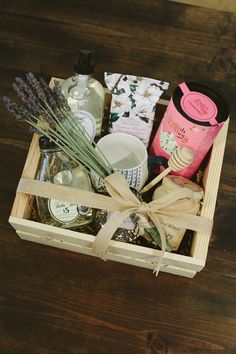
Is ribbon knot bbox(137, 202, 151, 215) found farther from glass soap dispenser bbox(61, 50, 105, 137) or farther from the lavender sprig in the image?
glass soap dispenser bbox(61, 50, 105, 137)

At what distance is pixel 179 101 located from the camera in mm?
667

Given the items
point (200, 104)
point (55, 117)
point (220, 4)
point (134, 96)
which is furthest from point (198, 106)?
point (220, 4)

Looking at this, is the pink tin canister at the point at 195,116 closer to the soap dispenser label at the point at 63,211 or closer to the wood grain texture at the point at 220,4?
the soap dispenser label at the point at 63,211

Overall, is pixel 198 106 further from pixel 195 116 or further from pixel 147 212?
pixel 147 212

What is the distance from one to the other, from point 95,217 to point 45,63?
0.44m

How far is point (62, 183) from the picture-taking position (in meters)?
0.73

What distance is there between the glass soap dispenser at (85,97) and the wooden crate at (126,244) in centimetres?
9

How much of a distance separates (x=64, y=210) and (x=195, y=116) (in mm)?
258

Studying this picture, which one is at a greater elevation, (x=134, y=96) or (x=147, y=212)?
(x=134, y=96)

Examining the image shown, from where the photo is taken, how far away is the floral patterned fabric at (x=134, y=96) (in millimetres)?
722

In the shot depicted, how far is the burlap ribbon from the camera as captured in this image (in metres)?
0.63

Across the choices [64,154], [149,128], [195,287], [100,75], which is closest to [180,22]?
[100,75]

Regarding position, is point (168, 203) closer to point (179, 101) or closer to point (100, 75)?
point (179, 101)

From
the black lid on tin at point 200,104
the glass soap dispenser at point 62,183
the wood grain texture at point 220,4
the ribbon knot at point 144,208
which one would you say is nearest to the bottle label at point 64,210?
the glass soap dispenser at point 62,183
